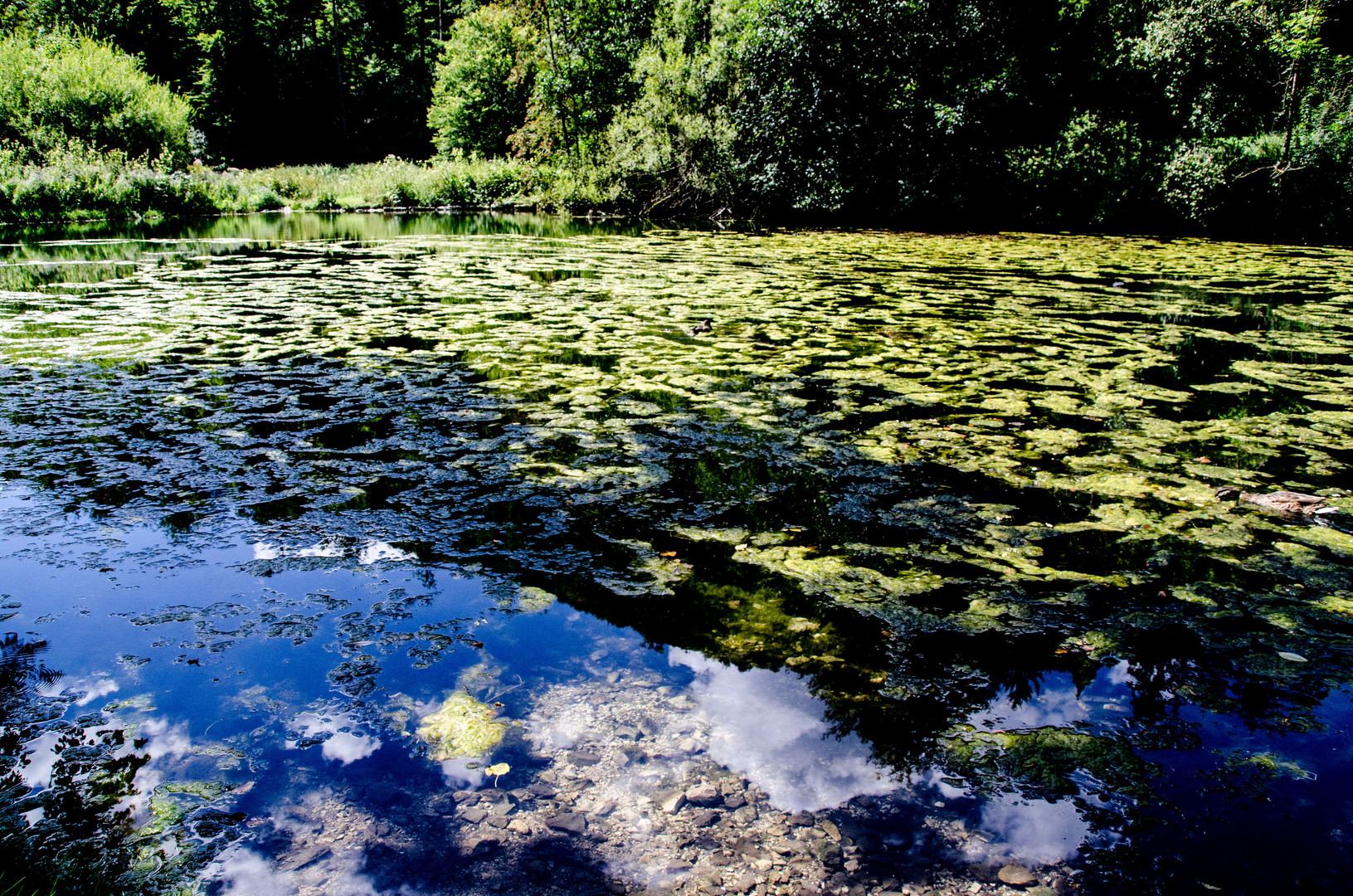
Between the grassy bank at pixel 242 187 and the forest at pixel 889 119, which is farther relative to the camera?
the grassy bank at pixel 242 187

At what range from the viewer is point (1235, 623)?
96.3 inches

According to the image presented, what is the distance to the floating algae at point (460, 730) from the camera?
6.47ft

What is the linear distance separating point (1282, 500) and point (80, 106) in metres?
25.1

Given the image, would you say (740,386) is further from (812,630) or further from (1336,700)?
(1336,700)

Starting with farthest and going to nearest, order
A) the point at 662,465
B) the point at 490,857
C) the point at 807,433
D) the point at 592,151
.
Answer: the point at 592,151 → the point at 807,433 → the point at 662,465 → the point at 490,857

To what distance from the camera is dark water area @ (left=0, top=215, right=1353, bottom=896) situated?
1.72 meters

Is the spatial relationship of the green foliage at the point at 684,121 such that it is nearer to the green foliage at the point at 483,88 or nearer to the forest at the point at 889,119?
the forest at the point at 889,119

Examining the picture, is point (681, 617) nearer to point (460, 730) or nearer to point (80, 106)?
point (460, 730)

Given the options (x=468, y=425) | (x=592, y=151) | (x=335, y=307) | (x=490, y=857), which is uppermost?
(x=592, y=151)

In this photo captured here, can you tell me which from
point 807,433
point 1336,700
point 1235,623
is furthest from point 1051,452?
point 1336,700

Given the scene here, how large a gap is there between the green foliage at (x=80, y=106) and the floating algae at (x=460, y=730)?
21586 mm

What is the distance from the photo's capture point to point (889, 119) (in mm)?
15961

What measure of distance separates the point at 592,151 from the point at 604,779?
1971 centimetres

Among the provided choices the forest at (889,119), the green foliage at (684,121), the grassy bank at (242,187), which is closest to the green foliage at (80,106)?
the forest at (889,119)
